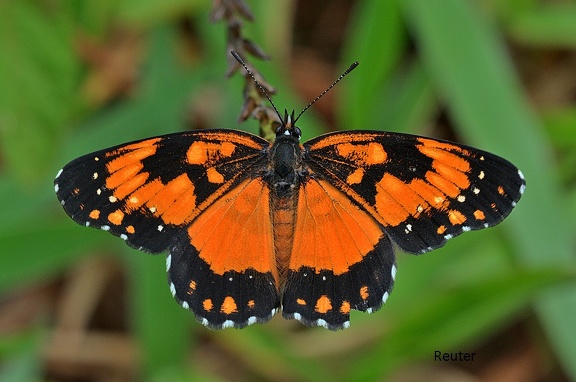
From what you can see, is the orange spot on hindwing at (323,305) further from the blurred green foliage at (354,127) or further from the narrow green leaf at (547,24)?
the narrow green leaf at (547,24)

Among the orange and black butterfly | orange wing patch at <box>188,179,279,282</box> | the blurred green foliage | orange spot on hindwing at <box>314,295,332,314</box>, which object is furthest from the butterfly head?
the blurred green foliage

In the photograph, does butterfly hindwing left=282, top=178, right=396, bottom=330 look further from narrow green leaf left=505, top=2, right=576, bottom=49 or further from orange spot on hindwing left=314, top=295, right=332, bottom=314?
narrow green leaf left=505, top=2, right=576, bottom=49

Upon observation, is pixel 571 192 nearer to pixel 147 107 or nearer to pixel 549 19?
pixel 549 19

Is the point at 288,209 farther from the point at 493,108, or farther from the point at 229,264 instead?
the point at 493,108

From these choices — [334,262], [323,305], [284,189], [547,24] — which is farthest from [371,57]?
[323,305]

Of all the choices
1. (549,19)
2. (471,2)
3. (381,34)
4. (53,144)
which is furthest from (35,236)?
(549,19)
